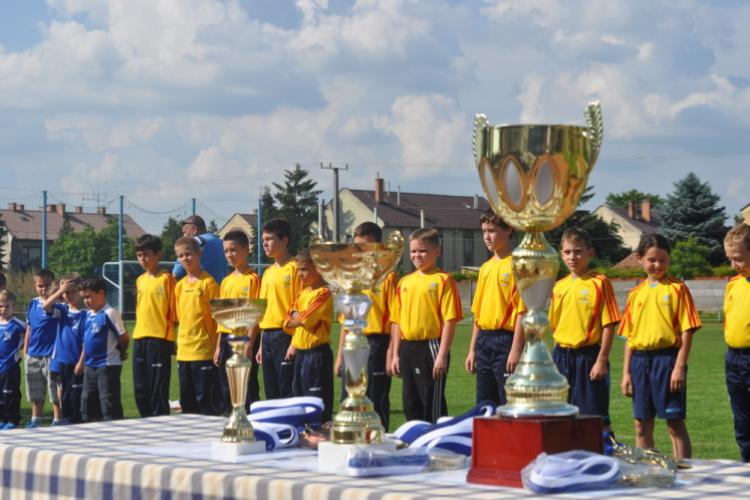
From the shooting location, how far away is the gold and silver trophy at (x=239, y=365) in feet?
9.75

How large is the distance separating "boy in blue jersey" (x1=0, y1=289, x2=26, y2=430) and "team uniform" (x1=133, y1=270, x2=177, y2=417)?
170cm

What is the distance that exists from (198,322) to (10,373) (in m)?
2.60

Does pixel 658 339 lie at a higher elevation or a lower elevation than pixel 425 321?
lower

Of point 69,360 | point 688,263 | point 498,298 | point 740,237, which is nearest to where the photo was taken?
point 740,237

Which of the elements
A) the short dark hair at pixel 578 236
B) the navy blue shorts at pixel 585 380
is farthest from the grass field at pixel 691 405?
the short dark hair at pixel 578 236

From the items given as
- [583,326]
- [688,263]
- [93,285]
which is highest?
[688,263]

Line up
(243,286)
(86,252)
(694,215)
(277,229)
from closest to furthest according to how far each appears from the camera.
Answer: (277,229) < (243,286) < (86,252) < (694,215)

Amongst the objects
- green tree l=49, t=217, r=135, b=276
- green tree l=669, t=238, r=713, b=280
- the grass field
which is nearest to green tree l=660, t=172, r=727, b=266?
green tree l=669, t=238, r=713, b=280

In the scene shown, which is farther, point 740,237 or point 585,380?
point 585,380

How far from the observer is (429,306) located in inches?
247

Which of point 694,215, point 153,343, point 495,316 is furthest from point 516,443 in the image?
point 694,215

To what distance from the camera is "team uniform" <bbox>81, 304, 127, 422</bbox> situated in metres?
7.71

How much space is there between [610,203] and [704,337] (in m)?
66.2

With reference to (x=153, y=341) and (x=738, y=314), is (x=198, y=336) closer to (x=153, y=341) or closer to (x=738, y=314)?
(x=153, y=341)
